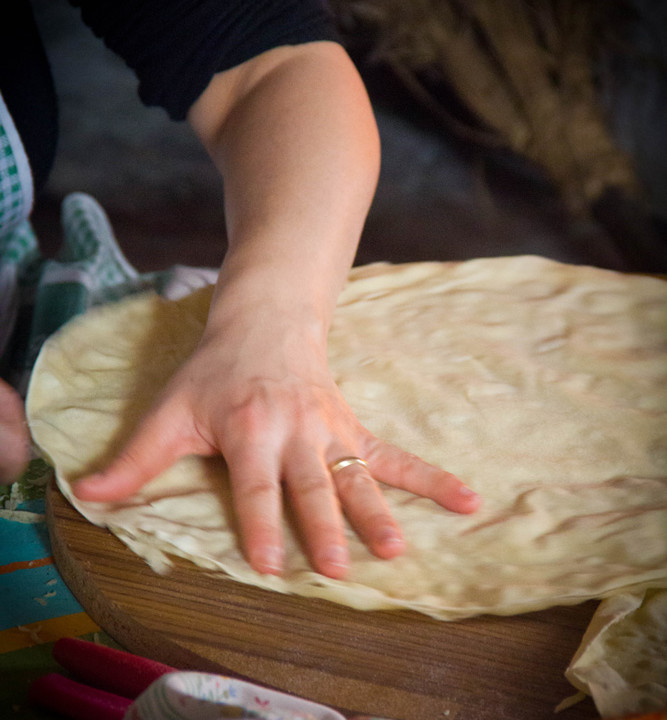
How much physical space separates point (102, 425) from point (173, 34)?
0.47 m

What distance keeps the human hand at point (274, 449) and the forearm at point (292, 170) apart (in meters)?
0.07

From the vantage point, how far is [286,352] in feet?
1.91

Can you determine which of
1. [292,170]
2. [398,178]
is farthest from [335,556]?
[398,178]

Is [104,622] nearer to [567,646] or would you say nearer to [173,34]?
[567,646]

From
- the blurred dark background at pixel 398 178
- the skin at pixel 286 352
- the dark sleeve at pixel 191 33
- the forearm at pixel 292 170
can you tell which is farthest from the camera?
the blurred dark background at pixel 398 178

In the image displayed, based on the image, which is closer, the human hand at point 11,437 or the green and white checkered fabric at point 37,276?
the human hand at point 11,437

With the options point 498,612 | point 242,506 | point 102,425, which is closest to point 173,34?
point 102,425

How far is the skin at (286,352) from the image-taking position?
50 cm

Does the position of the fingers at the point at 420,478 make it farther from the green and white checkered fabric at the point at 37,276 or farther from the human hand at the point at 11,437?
the green and white checkered fabric at the point at 37,276

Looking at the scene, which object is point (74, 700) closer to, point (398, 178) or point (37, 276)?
point (37, 276)

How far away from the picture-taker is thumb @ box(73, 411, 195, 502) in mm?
510

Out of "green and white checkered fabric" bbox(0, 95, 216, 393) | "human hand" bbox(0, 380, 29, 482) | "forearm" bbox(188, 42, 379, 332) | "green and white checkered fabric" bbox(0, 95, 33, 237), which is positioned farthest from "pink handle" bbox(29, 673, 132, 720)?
"green and white checkered fabric" bbox(0, 95, 33, 237)

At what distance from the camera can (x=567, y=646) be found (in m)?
0.44

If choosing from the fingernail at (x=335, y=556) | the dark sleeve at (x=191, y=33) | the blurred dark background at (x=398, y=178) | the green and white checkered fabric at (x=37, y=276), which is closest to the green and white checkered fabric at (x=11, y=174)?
the green and white checkered fabric at (x=37, y=276)
